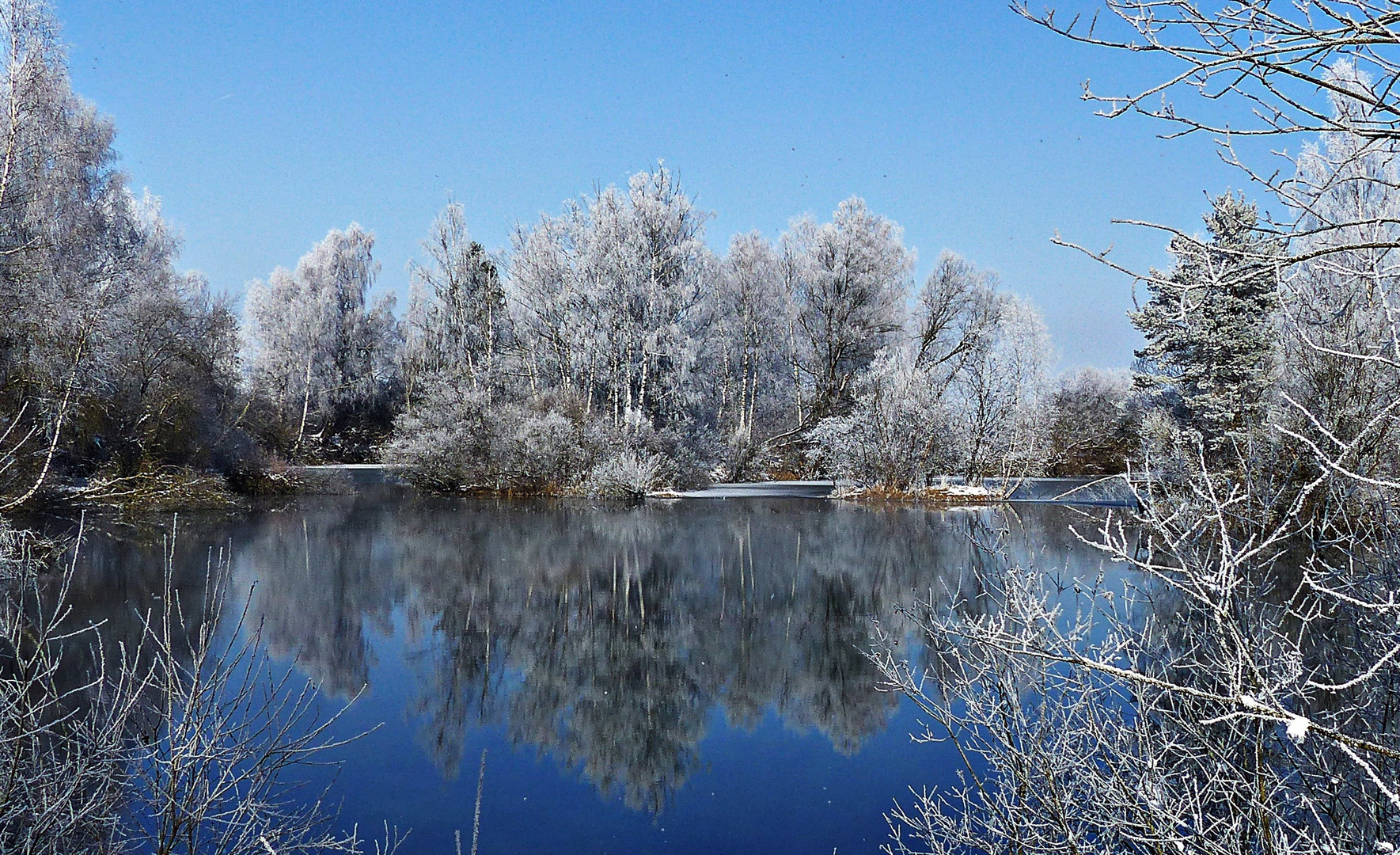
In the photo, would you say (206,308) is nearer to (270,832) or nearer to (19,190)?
(19,190)

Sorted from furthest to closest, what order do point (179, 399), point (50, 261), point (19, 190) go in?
point (179, 399) < point (50, 261) < point (19, 190)

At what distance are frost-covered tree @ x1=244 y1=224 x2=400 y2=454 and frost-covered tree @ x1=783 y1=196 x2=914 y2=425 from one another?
18.3 metres

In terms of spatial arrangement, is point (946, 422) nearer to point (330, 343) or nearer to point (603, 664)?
point (603, 664)

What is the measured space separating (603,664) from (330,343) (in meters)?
34.8

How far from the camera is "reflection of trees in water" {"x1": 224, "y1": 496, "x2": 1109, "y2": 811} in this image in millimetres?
6738

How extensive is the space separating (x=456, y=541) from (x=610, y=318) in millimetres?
10599

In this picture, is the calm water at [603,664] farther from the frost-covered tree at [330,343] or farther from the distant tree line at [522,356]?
the frost-covered tree at [330,343]

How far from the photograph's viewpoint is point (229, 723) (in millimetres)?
5836

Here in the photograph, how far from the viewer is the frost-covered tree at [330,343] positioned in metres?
38.9

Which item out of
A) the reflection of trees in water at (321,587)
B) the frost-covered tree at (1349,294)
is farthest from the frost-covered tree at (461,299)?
the frost-covered tree at (1349,294)

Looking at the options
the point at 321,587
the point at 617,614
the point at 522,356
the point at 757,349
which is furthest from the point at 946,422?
the point at 321,587

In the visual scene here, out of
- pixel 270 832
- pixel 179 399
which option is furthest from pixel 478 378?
pixel 270 832

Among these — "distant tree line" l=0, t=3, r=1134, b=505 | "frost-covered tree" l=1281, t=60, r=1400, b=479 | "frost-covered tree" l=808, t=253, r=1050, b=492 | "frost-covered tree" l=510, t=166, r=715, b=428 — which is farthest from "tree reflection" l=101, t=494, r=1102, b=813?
"frost-covered tree" l=510, t=166, r=715, b=428

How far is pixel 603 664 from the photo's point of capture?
820 centimetres
